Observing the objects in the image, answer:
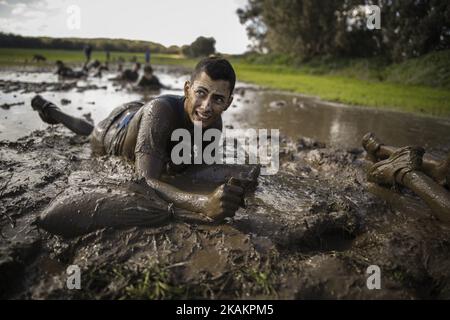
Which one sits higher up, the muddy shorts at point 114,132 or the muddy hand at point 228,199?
the muddy shorts at point 114,132

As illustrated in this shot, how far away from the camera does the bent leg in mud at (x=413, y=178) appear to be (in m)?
2.77

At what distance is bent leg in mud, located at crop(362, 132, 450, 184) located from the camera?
3.09 m

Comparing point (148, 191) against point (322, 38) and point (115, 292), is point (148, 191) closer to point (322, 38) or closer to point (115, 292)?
point (115, 292)

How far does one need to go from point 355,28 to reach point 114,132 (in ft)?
Answer: 81.9

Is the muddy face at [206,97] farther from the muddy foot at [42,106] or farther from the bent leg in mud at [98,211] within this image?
the muddy foot at [42,106]

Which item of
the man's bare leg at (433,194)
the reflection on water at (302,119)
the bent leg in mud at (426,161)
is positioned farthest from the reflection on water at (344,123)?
the man's bare leg at (433,194)

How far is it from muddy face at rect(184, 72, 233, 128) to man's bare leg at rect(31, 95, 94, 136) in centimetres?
280

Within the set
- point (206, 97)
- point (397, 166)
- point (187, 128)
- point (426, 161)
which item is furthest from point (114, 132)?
point (426, 161)

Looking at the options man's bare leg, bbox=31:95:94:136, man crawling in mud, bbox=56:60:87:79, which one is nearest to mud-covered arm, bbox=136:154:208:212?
man's bare leg, bbox=31:95:94:136

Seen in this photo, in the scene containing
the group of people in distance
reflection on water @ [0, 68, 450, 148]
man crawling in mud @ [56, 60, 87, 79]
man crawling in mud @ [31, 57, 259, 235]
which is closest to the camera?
man crawling in mud @ [31, 57, 259, 235]

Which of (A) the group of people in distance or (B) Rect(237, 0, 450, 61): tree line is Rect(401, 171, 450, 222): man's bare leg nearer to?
(A) the group of people in distance

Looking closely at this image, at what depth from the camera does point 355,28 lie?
957 inches

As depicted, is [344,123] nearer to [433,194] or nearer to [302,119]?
[302,119]

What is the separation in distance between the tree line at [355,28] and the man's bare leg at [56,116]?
53.5 ft
